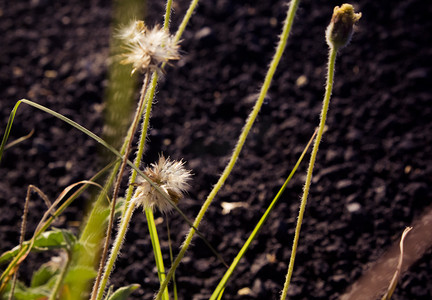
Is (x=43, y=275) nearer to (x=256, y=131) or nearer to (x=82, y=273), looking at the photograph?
(x=82, y=273)

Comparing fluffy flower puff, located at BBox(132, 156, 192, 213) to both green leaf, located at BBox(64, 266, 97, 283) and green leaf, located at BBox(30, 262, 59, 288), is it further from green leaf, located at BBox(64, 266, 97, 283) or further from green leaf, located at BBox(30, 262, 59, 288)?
green leaf, located at BBox(30, 262, 59, 288)

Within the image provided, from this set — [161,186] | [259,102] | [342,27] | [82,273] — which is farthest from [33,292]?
[342,27]

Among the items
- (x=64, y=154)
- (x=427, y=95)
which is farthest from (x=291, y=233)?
(x=64, y=154)

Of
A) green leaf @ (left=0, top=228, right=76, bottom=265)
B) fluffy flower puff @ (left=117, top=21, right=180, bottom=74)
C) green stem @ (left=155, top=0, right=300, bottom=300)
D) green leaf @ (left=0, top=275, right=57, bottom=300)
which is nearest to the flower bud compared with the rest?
green stem @ (left=155, top=0, right=300, bottom=300)

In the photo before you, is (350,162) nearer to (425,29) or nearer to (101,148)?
(425,29)

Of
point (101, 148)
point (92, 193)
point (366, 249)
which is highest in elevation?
point (101, 148)

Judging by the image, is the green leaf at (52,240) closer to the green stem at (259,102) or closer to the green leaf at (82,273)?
the green leaf at (82,273)
